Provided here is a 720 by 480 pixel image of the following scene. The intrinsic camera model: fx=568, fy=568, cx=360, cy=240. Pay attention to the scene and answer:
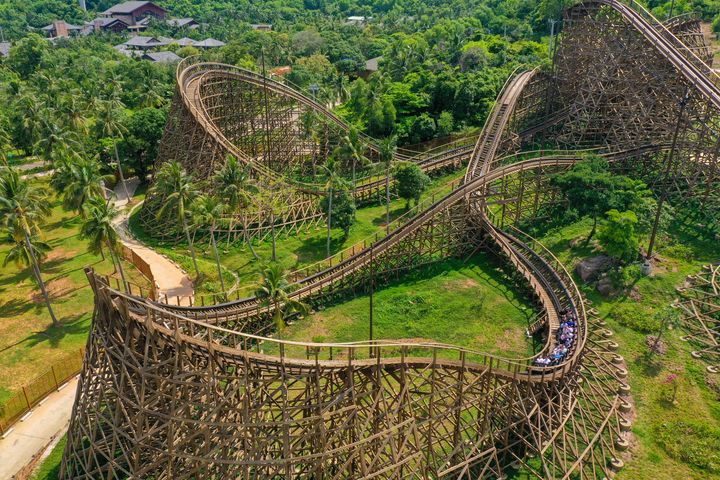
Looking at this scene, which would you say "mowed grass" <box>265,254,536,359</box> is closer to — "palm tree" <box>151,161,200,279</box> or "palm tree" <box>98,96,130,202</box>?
"palm tree" <box>151,161,200,279</box>

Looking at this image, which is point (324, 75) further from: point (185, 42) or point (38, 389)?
point (38, 389)

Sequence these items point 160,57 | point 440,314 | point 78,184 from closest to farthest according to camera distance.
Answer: point 440,314 → point 78,184 → point 160,57

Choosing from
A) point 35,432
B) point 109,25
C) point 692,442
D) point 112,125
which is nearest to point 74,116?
point 112,125

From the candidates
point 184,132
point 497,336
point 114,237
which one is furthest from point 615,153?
point 114,237

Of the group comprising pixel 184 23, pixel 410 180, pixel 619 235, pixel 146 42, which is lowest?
pixel 619 235

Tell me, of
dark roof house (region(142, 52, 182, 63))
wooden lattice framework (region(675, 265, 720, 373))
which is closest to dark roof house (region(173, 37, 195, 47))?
dark roof house (region(142, 52, 182, 63))

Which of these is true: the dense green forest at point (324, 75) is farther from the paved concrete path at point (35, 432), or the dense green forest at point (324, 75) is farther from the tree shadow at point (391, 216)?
the paved concrete path at point (35, 432)

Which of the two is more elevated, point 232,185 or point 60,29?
point 60,29
